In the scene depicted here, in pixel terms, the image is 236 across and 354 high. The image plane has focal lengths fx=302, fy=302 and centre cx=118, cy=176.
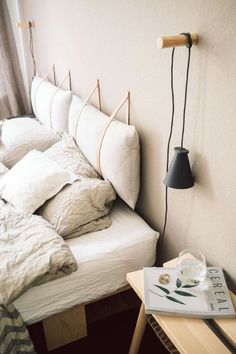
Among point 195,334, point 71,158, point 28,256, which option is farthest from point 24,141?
point 195,334

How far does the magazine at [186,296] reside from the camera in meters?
0.99

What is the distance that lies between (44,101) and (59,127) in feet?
1.32

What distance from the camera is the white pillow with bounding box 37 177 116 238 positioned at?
4.63ft

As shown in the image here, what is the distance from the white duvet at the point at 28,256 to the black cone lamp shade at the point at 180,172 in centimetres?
53

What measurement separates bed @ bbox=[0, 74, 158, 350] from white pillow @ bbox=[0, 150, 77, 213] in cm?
22

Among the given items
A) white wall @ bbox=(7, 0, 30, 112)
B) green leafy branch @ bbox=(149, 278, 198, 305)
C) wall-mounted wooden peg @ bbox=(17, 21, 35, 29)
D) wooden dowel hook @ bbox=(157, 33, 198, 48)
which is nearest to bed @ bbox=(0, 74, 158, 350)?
green leafy branch @ bbox=(149, 278, 198, 305)

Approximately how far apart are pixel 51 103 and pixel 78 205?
124 centimetres

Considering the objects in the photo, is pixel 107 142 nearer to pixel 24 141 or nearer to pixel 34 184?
pixel 34 184

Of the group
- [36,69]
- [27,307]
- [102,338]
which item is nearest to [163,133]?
[27,307]

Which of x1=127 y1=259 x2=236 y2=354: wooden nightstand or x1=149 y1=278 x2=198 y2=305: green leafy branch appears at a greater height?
x1=149 y1=278 x2=198 y2=305: green leafy branch

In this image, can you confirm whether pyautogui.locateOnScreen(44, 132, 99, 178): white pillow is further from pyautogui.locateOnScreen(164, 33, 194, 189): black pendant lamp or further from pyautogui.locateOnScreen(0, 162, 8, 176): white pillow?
pyautogui.locateOnScreen(164, 33, 194, 189): black pendant lamp

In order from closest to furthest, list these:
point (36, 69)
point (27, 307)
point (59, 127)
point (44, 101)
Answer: point (27, 307) < point (59, 127) < point (44, 101) < point (36, 69)

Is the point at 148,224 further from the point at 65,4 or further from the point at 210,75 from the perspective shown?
the point at 65,4

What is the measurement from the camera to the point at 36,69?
10.2 feet
